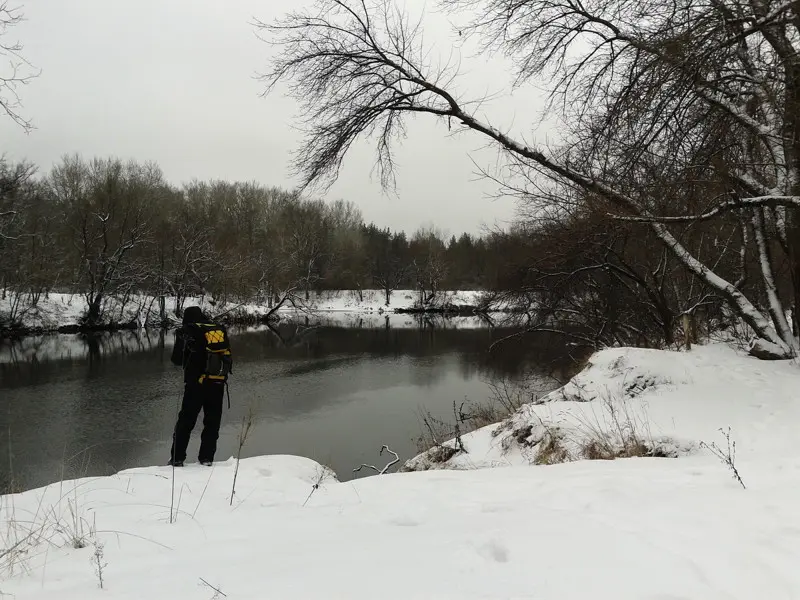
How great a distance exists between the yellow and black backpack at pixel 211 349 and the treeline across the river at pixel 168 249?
324 inches

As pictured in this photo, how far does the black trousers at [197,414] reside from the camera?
5122 millimetres

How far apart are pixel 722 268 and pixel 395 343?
18.3 meters

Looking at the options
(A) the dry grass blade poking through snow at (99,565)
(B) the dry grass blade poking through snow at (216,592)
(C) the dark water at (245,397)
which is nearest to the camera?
(B) the dry grass blade poking through snow at (216,592)

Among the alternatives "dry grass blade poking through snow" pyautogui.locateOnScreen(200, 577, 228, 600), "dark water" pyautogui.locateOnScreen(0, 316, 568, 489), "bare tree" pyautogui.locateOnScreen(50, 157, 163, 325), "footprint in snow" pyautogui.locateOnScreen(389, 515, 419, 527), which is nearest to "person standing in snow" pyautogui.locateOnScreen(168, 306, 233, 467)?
"dark water" pyautogui.locateOnScreen(0, 316, 568, 489)

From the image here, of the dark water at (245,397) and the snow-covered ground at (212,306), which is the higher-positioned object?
the snow-covered ground at (212,306)

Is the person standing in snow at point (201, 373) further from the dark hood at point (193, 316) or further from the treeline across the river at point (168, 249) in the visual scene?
the treeline across the river at point (168, 249)

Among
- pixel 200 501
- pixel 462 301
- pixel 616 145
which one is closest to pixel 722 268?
pixel 616 145

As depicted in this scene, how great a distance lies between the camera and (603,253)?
1029cm

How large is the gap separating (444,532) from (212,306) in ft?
129

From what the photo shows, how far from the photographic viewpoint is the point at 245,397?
13586 mm

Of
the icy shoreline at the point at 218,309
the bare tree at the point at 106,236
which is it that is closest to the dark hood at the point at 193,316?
the icy shoreline at the point at 218,309

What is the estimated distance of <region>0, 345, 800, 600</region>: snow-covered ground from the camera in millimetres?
1872

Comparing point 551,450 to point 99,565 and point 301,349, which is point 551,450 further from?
point 301,349

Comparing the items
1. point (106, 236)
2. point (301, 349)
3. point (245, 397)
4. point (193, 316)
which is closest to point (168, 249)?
point (106, 236)
